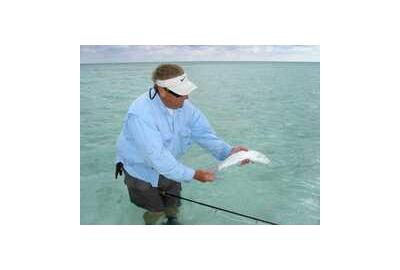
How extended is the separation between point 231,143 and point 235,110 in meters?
0.25

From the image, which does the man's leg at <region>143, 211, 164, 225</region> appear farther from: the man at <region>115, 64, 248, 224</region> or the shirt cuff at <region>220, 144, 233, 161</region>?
the shirt cuff at <region>220, 144, 233, 161</region>

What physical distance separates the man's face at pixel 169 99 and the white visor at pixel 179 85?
30 millimetres

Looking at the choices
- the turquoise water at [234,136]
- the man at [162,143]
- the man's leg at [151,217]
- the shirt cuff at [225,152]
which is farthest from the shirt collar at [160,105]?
the man's leg at [151,217]

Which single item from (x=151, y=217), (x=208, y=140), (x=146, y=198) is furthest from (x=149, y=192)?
(x=208, y=140)

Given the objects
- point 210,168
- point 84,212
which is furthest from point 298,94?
point 84,212

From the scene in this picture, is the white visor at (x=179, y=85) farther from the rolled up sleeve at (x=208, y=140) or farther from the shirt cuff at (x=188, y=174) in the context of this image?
the shirt cuff at (x=188, y=174)

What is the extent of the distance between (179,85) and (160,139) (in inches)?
13.9

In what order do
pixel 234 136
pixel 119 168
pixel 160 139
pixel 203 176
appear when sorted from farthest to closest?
pixel 234 136
pixel 119 168
pixel 203 176
pixel 160 139

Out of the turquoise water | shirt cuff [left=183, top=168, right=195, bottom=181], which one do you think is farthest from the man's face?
shirt cuff [left=183, top=168, right=195, bottom=181]

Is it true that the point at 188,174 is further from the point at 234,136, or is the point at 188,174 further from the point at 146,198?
the point at 234,136

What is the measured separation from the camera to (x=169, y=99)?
300 centimetres

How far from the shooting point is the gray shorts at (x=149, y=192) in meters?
3.11

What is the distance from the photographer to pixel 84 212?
322 cm

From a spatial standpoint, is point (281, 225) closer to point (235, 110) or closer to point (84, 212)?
point (235, 110)
